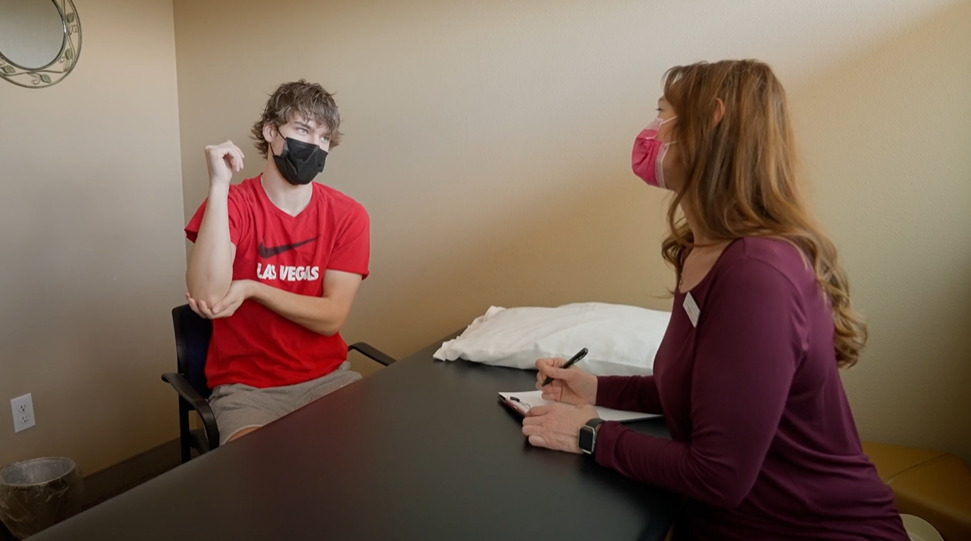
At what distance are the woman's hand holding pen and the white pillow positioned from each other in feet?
0.54

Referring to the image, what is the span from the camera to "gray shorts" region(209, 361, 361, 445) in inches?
59.0

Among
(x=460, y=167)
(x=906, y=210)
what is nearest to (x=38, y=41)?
(x=460, y=167)

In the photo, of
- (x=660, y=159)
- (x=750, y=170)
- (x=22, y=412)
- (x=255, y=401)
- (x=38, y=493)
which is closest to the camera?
(x=750, y=170)

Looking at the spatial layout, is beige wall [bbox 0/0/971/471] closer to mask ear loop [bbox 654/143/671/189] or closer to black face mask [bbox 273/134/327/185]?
black face mask [bbox 273/134/327/185]

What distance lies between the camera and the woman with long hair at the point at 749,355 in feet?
2.77

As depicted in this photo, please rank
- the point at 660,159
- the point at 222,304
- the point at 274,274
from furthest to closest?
the point at 274,274 < the point at 222,304 < the point at 660,159

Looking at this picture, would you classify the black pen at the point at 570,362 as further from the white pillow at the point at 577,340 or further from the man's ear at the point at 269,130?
the man's ear at the point at 269,130

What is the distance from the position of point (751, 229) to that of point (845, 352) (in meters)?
0.29

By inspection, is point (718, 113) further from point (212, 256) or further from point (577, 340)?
point (212, 256)

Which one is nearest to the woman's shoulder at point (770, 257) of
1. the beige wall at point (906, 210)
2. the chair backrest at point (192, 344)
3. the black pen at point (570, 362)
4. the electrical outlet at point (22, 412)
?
Answer: the black pen at point (570, 362)

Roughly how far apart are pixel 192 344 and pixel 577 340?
1.06 meters

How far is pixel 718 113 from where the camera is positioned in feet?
3.18

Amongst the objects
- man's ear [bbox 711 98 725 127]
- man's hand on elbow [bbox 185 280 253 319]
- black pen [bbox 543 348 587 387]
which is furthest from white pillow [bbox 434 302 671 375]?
man's ear [bbox 711 98 725 127]

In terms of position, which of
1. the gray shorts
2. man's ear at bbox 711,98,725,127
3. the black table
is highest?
man's ear at bbox 711,98,725,127
